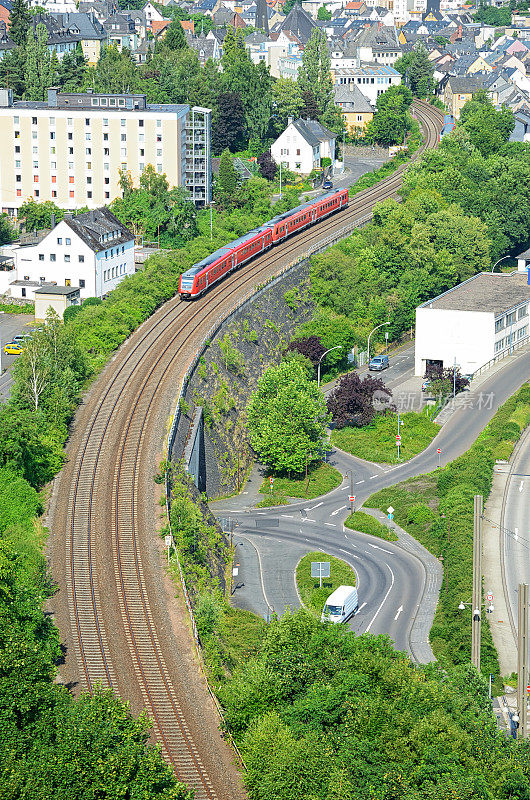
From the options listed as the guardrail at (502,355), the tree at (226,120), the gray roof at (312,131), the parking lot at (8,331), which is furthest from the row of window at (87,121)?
the guardrail at (502,355)

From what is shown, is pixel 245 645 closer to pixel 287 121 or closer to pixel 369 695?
pixel 369 695

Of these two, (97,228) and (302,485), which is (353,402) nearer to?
(302,485)

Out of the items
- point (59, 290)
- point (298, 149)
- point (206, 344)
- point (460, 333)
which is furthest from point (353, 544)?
point (298, 149)

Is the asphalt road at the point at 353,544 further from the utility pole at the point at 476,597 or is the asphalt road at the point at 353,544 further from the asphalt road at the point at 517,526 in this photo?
the utility pole at the point at 476,597

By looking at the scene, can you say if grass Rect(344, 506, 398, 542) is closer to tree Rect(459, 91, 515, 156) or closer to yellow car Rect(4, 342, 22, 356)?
yellow car Rect(4, 342, 22, 356)

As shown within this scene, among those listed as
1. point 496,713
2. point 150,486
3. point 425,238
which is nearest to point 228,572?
point 150,486
